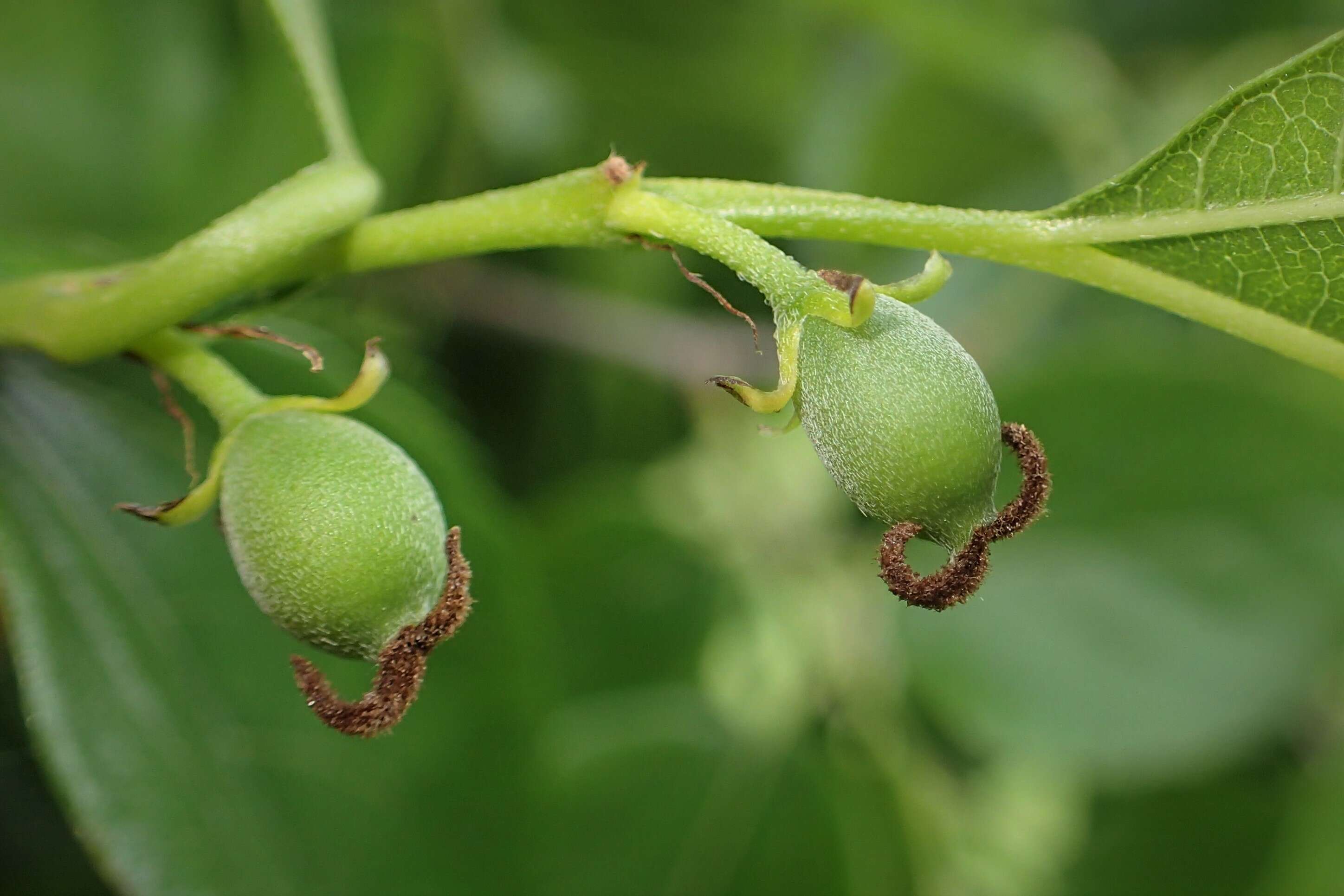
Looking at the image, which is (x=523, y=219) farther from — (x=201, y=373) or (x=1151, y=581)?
(x=1151, y=581)

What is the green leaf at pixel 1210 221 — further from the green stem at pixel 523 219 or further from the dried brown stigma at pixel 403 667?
the dried brown stigma at pixel 403 667

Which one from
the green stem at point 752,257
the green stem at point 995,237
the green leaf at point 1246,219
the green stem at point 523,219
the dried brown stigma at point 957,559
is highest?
the green leaf at point 1246,219

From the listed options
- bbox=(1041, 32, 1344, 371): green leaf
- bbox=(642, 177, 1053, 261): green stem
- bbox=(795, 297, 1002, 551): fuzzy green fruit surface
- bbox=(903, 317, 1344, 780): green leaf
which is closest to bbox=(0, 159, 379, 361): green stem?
bbox=(642, 177, 1053, 261): green stem

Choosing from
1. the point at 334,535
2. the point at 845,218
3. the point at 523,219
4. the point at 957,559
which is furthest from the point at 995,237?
the point at 334,535

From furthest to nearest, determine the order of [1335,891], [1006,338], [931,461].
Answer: [1006,338]
[1335,891]
[931,461]

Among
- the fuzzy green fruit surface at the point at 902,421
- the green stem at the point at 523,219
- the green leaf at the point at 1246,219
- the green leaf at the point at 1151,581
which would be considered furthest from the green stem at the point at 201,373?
the green leaf at the point at 1151,581

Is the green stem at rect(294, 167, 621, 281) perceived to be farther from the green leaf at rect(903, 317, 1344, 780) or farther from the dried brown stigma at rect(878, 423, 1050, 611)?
the green leaf at rect(903, 317, 1344, 780)

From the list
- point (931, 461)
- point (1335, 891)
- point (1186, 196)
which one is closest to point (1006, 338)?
point (1335, 891)

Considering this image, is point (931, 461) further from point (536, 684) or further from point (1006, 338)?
point (1006, 338)
